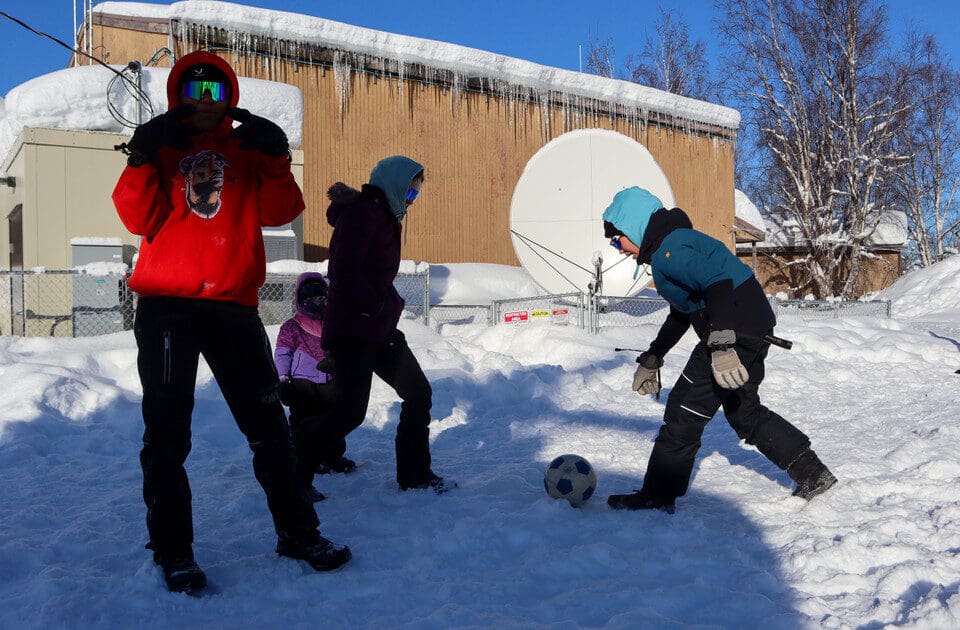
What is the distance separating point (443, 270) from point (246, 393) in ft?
39.6

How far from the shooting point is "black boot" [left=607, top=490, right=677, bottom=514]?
130 inches

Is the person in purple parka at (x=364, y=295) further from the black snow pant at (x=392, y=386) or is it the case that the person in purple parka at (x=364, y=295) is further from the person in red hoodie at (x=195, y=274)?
the person in red hoodie at (x=195, y=274)

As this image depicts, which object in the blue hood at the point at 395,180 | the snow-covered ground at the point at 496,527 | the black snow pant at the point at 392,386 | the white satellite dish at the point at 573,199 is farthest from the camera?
the white satellite dish at the point at 573,199

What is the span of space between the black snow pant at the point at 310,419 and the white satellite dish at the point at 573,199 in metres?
6.94

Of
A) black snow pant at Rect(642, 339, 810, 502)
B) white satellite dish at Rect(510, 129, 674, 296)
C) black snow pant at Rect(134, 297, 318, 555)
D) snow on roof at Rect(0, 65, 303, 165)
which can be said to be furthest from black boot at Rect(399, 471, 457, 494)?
snow on roof at Rect(0, 65, 303, 165)

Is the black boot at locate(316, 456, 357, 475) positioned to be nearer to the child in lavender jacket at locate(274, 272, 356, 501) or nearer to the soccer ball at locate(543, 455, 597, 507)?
the child in lavender jacket at locate(274, 272, 356, 501)

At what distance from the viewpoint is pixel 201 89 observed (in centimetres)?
250

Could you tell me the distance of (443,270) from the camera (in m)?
14.6

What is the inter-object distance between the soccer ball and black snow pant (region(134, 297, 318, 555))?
1.36 meters

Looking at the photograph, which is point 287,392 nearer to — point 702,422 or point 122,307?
point 702,422

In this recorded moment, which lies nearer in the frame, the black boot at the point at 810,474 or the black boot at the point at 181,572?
the black boot at the point at 181,572

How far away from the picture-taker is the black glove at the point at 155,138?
2352mm

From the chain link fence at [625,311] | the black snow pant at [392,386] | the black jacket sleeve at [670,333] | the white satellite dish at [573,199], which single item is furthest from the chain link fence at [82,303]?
the black jacket sleeve at [670,333]

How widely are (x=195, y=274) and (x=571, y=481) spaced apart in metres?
1.87
